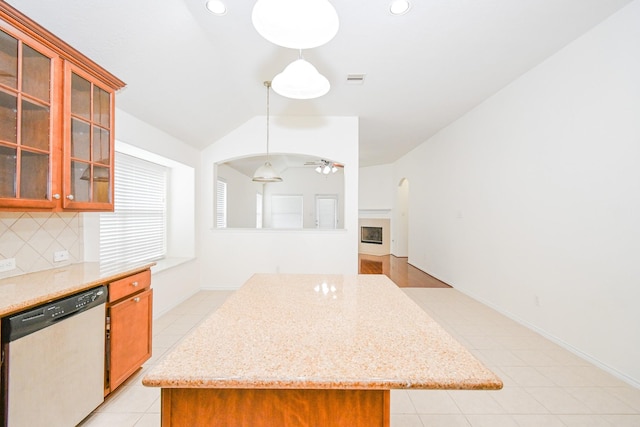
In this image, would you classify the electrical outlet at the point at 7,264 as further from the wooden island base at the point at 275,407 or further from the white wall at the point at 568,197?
the white wall at the point at 568,197

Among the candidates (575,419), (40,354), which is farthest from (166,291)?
(575,419)

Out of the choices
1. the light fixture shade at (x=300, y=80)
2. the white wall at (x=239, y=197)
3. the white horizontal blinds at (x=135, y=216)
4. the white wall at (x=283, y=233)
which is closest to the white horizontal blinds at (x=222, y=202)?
the white wall at (x=239, y=197)

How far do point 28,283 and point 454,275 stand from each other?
16.7 feet

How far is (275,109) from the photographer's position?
4125 mm

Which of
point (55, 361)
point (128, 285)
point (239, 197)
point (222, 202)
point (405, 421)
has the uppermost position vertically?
point (239, 197)

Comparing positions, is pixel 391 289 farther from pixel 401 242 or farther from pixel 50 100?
pixel 401 242

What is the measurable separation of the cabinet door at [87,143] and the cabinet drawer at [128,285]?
549mm

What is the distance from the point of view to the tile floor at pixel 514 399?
1.72m

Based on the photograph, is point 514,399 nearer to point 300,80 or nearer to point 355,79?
point 300,80

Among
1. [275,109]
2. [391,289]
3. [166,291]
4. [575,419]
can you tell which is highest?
[275,109]

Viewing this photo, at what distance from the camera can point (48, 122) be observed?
1598 mm

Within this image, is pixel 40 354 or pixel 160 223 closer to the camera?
pixel 40 354

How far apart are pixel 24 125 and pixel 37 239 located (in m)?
0.85

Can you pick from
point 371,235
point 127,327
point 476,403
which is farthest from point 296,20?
point 371,235
